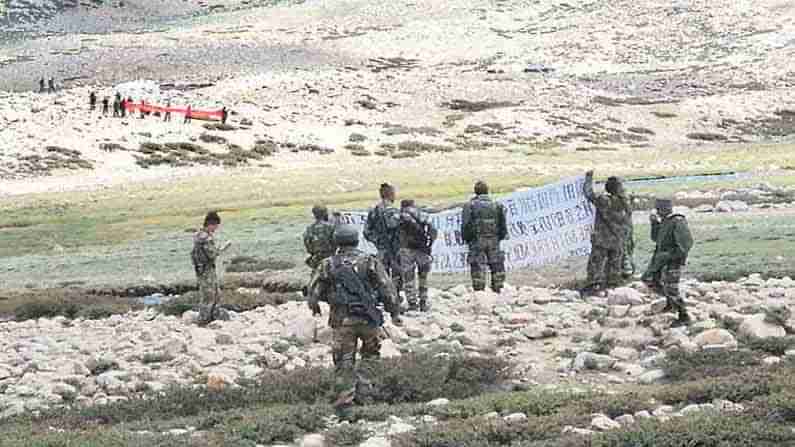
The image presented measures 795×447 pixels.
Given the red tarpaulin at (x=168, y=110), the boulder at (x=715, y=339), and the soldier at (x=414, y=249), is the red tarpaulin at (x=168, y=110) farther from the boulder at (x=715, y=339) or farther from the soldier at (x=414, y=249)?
the boulder at (x=715, y=339)

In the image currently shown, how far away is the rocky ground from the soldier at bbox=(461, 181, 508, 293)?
0.64 m

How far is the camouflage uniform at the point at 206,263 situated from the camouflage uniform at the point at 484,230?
4.32 meters

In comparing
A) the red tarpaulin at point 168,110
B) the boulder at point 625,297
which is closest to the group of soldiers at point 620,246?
the boulder at point 625,297

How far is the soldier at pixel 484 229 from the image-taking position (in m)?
20.2

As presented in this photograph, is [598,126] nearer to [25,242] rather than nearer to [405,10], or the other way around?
[25,242]

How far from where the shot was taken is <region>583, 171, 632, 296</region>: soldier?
19734 millimetres

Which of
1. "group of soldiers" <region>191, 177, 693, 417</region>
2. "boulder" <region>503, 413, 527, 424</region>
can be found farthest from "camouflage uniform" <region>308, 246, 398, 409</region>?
"group of soldiers" <region>191, 177, 693, 417</region>

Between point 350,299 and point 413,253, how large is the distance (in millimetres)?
6688

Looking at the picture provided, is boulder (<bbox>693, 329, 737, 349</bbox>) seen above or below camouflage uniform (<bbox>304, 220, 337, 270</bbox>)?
below

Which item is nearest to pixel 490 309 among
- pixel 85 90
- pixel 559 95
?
pixel 85 90

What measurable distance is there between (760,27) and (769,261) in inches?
5146

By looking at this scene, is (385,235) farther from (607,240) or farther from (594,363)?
(594,363)

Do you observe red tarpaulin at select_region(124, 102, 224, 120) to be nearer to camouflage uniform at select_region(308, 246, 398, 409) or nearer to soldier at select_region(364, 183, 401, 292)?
soldier at select_region(364, 183, 401, 292)

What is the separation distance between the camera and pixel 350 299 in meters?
13.1
